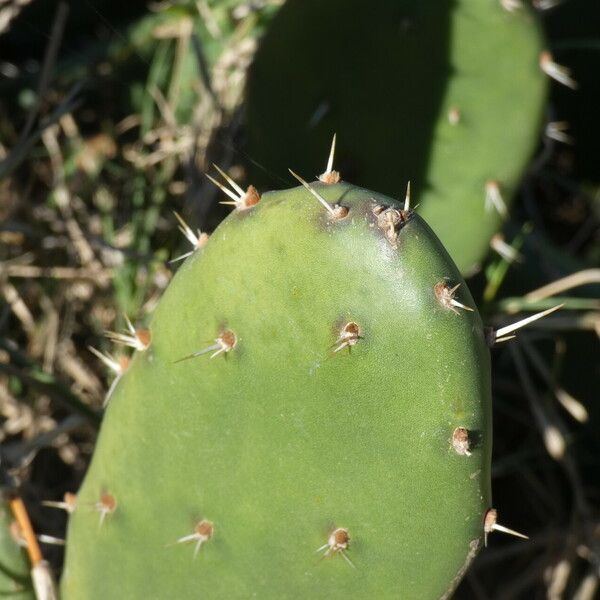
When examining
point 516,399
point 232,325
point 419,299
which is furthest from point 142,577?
point 516,399

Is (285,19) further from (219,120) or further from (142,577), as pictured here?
(142,577)

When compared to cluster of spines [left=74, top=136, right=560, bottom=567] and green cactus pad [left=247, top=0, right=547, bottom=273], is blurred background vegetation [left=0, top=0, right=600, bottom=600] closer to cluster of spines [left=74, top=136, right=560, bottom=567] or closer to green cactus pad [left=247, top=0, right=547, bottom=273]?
green cactus pad [left=247, top=0, right=547, bottom=273]

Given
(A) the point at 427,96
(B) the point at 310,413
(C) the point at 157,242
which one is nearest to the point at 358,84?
(A) the point at 427,96

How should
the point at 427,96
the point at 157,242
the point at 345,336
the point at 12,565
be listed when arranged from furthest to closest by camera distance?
the point at 157,242, the point at 427,96, the point at 12,565, the point at 345,336

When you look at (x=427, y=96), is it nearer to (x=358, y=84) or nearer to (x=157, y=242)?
(x=358, y=84)

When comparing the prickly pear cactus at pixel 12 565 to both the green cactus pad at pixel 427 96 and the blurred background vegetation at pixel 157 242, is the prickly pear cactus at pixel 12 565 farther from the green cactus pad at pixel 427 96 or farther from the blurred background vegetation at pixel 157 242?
the green cactus pad at pixel 427 96

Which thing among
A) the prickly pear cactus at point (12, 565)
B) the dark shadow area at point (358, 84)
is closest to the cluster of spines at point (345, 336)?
the prickly pear cactus at point (12, 565)
